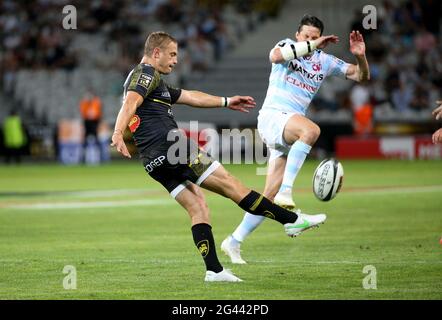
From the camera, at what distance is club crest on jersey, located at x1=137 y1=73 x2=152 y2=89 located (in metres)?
8.90

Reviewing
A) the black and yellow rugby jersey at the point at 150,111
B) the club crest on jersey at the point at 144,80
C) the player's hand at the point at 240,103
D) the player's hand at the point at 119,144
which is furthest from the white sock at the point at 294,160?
the player's hand at the point at 119,144

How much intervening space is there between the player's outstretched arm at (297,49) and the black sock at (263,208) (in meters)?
2.08

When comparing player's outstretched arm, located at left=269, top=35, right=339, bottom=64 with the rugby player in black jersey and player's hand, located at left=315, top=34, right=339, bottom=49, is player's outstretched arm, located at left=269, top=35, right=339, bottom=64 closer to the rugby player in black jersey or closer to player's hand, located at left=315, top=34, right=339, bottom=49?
player's hand, located at left=315, top=34, right=339, bottom=49

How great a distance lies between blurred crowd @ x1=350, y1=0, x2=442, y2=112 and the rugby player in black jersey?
944 inches

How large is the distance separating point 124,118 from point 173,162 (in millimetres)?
668

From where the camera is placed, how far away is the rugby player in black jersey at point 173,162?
354 inches

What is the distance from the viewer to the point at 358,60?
11055mm

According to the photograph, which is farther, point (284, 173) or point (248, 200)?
point (284, 173)

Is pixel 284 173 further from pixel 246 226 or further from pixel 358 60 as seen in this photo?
pixel 358 60

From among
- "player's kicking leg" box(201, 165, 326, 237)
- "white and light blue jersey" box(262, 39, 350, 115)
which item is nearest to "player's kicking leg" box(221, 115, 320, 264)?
"white and light blue jersey" box(262, 39, 350, 115)

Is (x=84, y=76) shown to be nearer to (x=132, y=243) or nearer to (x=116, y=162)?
(x=116, y=162)

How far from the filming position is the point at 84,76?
123 feet

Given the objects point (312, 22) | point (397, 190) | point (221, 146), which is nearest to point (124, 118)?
point (312, 22)

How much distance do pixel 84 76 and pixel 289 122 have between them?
27234 mm
